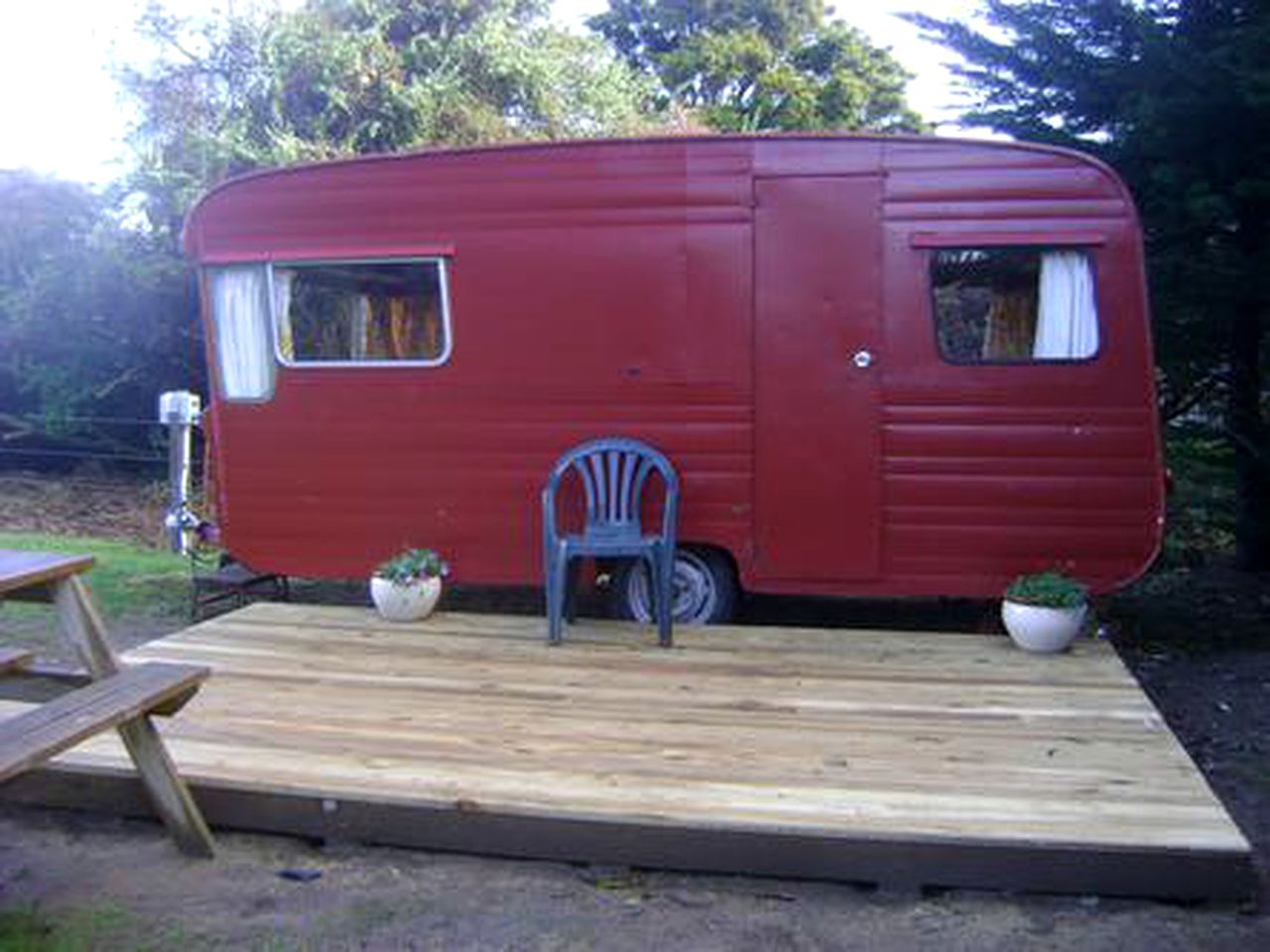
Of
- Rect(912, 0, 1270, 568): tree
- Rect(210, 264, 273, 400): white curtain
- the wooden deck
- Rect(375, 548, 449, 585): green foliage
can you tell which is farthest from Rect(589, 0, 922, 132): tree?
the wooden deck

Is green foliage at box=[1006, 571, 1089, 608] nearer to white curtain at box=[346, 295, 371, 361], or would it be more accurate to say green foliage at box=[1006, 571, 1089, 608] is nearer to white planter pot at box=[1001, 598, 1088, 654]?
white planter pot at box=[1001, 598, 1088, 654]

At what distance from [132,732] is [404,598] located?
2.31 m

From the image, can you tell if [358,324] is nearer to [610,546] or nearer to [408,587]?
[408,587]

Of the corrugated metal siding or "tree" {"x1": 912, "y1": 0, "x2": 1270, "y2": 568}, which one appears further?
"tree" {"x1": 912, "y1": 0, "x2": 1270, "y2": 568}

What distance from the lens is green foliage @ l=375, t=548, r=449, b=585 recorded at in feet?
18.3

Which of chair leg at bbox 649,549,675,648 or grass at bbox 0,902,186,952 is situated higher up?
chair leg at bbox 649,549,675,648

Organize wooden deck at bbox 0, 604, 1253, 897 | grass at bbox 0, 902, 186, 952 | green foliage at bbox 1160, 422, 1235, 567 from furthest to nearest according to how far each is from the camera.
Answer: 1. green foliage at bbox 1160, 422, 1235, 567
2. wooden deck at bbox 0, 604, 1253, 897
3. grass at bbox 0, 902, 186, 952

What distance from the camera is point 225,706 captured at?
4.32 metres

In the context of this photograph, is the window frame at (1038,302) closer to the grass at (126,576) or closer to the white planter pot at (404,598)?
the white planter pot at (404,598)

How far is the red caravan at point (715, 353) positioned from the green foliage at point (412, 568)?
177mm

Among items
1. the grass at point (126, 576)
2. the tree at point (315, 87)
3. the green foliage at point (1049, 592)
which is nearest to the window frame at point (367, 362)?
the grass at point (126, 576)

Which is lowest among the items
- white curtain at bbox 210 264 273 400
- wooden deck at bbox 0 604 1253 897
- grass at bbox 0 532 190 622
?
grass at bbox 0 532 190 622

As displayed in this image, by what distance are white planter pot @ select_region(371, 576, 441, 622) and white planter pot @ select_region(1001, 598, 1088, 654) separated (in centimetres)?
252

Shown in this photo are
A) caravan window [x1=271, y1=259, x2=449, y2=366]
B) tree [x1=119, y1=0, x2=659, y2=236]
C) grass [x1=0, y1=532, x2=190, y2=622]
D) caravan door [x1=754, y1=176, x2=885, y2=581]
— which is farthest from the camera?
tree [x1=119, y1=0, x2=659, y2=236]
